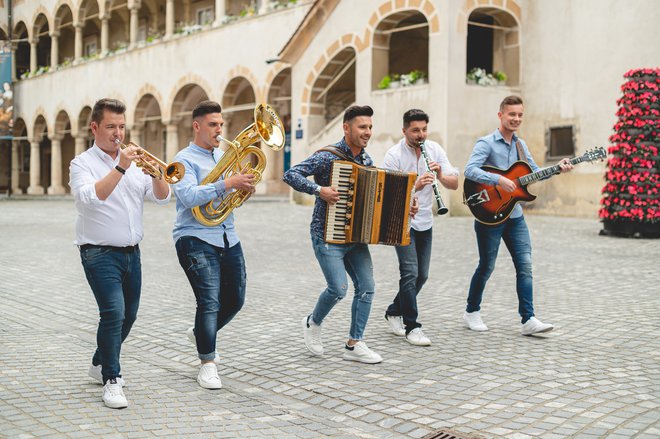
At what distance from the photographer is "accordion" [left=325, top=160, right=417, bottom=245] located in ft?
18.9

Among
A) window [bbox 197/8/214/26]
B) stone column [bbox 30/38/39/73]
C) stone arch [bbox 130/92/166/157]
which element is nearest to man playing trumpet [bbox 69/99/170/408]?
window [bbox 197/8/214/26]

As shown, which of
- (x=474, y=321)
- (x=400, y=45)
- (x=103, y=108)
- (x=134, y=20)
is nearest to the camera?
(x=103, y=108)

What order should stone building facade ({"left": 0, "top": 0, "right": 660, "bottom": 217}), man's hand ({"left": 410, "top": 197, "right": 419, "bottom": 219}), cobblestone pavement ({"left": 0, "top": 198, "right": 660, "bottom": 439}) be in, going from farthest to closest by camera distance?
1. stone building facade ({"left": 0, "top": 0, "right": 660, "bottom": 217})
2. man's hand ({"left": 410, "top": 197, "right": 419, "bottom": 219})
3. cobblestone pavement ({"left": 0, "top": 198, "right": 660, "bottom": 439})

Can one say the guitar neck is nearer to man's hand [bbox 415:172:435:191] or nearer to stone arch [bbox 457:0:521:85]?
man's hand [bbox 415:172:435:191]

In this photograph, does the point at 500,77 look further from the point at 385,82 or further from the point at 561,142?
the point at 385,82

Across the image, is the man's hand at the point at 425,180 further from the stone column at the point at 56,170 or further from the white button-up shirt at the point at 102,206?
the stone column at the point at 56,170

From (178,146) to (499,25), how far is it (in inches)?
760

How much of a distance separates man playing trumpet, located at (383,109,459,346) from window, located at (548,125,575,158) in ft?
52.4

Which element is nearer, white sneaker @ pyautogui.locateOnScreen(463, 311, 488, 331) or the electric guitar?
the electric guitar

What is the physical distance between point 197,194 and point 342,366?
5.61 feet

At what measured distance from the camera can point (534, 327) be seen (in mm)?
6750

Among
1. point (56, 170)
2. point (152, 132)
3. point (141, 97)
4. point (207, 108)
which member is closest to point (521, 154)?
point (207, 108)

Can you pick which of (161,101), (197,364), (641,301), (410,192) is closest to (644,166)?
(641,301)

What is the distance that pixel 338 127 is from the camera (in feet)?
80.2
